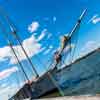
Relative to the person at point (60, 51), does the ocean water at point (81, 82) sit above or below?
below

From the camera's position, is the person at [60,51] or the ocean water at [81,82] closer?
the ocean water at [81,82]

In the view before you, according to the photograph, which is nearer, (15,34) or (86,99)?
(86,99)

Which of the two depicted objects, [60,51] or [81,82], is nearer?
[81,82]

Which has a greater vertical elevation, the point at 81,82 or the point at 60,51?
the point at 60,51

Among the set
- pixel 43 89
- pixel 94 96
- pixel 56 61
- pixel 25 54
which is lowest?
pixel 94 96

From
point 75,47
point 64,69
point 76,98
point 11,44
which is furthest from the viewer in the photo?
point 64,69

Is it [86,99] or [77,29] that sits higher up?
[77,29]

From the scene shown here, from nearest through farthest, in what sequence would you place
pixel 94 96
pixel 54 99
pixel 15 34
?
1. pixel 94 96
2. pixel 54 99
3. pixel 15 34

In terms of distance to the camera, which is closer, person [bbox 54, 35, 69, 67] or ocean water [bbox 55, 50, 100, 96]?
ocean water [bbox 55, 50, 100, 96]

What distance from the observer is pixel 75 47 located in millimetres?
29406

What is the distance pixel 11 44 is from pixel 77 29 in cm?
1170

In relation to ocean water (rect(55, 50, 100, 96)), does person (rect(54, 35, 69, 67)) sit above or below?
above

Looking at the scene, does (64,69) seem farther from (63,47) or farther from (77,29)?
(77,29)

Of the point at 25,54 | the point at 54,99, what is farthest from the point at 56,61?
the point at 54,99
